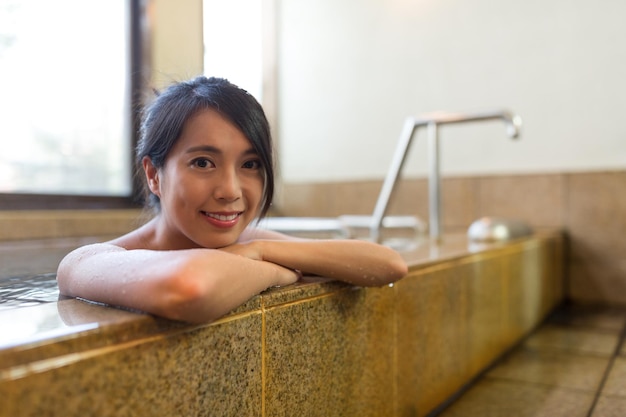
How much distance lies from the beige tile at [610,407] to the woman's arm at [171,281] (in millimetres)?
1021

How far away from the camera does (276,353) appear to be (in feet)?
2.67

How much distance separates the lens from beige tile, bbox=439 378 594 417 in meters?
1.36

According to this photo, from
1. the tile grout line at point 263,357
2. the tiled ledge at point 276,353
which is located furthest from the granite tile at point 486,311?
the tile grout line at point 263,357

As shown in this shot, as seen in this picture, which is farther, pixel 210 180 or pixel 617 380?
pixel 617 380

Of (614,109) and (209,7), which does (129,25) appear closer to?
(209,7)

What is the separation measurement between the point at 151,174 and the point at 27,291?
11.7 inches

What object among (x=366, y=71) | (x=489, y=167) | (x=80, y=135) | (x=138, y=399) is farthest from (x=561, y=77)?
(x=138, y=399)

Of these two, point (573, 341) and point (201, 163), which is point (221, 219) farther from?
point (573, 341)

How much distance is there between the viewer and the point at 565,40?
2.90m

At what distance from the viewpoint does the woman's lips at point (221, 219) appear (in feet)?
2.98

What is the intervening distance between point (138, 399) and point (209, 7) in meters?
1.43

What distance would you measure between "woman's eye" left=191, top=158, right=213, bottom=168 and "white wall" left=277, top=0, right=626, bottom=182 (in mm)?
2476

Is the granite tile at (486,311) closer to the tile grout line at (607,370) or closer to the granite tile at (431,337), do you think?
the granite tile at (431,337)

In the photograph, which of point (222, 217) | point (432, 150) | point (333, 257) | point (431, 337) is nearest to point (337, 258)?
point (333, 257)
